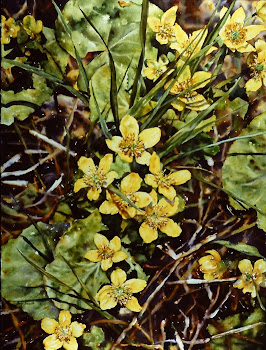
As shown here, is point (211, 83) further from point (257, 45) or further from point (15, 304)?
point (15, 304)

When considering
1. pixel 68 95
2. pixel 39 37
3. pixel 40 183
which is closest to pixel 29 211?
pixel 40 183

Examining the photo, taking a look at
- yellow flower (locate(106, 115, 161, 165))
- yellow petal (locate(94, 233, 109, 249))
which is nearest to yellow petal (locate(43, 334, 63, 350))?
yellow petal (locate(94, 233, 109, 249))

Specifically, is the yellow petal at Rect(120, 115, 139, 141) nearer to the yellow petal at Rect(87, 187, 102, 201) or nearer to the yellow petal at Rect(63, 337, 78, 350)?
the yellow petal at Rect(87, 187, 102, 201)

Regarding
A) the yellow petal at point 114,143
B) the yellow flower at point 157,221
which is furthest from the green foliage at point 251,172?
the yellow petal at point 114,143

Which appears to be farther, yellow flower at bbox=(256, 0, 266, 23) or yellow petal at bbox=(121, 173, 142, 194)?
yellow flower at bbox=(256, 0, 266, 23)

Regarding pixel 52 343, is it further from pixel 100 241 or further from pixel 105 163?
pixel 105 163

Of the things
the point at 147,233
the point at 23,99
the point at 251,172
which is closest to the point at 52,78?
the point at 23,99
